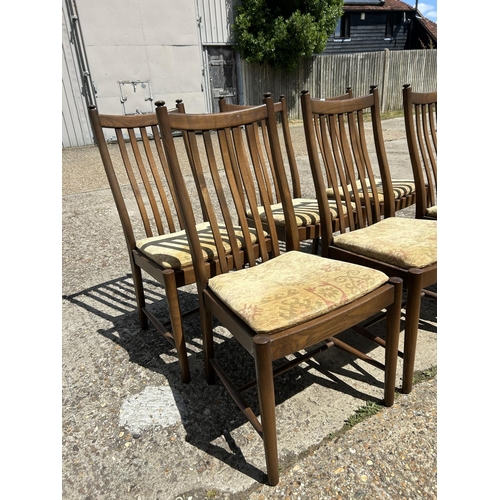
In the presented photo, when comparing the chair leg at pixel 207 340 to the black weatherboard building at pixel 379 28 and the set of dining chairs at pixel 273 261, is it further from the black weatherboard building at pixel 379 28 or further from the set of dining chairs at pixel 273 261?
the black weatherboard building at pixel 379 28

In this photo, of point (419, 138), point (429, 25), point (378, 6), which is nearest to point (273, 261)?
point (419, 138)

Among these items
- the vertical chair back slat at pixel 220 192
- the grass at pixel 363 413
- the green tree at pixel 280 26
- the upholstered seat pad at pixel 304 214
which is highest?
the green tree at pixel 280 26

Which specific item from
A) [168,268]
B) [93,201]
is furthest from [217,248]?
[93,201]

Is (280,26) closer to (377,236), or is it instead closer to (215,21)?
(215,21)

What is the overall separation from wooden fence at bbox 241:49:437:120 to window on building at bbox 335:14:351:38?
3765 mm

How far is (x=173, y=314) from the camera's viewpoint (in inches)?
65.9

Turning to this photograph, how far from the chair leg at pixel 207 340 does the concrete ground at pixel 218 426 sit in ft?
0.21

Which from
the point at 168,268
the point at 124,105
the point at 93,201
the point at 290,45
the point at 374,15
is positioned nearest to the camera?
the point at 168,268

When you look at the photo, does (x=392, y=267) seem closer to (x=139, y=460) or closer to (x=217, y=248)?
(x=217, y=248)

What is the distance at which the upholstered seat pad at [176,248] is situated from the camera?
171cm

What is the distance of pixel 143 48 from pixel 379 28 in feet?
36.4

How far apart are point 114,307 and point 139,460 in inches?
49.1

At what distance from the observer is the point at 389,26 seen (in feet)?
49.2

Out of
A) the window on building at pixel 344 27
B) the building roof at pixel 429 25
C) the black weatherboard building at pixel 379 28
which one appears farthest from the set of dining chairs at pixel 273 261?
the building roof at pixel 429 25
